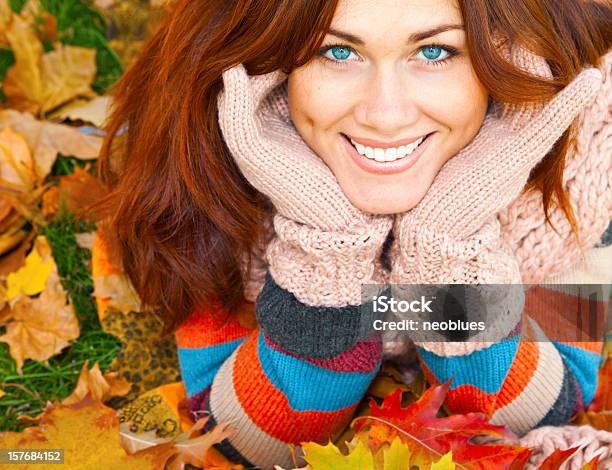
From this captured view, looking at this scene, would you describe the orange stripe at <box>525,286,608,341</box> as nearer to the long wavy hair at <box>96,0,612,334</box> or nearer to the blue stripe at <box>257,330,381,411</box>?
the long wavy hair at <box>96,0,612,334</box>

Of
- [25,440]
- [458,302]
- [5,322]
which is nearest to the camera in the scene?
[458,302]

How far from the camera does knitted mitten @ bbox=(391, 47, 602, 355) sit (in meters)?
1.29

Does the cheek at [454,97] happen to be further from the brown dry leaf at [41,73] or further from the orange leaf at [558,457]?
the brown dry leaf at [41,73]

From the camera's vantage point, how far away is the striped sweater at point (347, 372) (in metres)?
1.44

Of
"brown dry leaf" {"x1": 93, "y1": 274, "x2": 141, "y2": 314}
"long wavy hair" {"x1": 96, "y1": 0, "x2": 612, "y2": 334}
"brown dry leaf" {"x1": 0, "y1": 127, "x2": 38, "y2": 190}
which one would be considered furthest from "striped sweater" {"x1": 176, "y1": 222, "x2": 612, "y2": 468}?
"brown dry leaf" {"x1": 0, "y1": 127, "x2": 38, "y2": 190}

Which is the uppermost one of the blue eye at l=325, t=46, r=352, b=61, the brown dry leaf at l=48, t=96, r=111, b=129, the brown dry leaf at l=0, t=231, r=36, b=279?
the blue eye at l=325, t=46, r=352, b=61

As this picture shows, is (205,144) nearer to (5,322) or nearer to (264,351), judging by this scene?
(264,351)

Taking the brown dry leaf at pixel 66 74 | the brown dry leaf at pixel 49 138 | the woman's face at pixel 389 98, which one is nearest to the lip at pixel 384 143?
the woman's face at pixel 389 98

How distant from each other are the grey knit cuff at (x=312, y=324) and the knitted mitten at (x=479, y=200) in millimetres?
117

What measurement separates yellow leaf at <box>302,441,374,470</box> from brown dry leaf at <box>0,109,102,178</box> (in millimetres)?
1197

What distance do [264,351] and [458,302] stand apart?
0.39 meters

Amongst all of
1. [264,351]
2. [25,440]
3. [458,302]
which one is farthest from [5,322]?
[458,302]

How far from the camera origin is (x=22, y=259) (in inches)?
77.4

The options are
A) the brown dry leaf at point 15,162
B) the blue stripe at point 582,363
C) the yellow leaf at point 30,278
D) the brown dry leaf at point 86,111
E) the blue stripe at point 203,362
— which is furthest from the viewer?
the brown dry leaf at point 86,111
